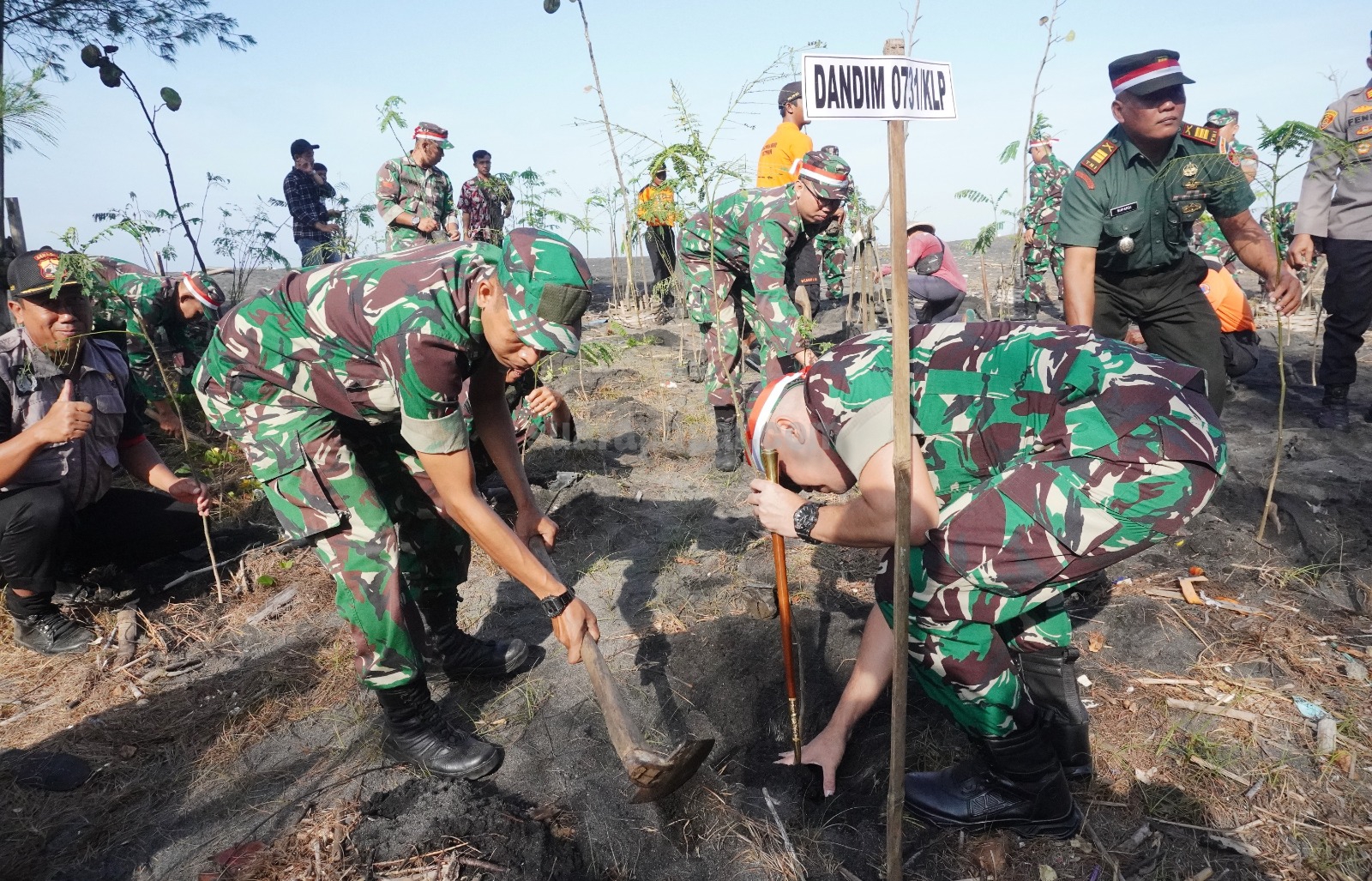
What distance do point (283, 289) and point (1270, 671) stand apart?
12.1 ft

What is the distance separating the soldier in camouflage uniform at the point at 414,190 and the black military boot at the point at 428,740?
16.3 ft

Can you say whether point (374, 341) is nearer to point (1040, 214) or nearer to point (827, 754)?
point (827, 754)

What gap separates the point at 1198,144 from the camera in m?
3.38

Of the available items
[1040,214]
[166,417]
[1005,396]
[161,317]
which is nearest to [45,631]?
[166,417]

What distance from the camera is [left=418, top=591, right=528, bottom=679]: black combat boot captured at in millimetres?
2977

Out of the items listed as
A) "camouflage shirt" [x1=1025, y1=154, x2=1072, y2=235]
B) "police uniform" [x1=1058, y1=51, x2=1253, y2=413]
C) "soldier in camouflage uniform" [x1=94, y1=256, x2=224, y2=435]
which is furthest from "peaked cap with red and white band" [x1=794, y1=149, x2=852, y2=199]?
"camouflage shirt" [x1=1025, y1=154, x2=1072, y2=235]

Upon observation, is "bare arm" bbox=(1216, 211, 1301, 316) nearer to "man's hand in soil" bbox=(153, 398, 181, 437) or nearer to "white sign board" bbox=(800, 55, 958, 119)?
"white sign board" bbox=(800, 55, 958, 119)

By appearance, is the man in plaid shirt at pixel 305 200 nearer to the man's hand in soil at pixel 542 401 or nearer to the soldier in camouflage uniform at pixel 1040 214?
the man's hand in soil at pixel 542 401

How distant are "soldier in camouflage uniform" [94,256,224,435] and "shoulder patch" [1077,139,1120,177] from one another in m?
5.05

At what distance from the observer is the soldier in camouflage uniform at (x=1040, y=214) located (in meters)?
8.38

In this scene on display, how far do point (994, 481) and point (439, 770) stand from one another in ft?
6.58

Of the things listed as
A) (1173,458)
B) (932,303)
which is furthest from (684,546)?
(932,303)

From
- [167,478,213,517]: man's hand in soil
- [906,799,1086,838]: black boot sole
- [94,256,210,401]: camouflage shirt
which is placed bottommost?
[906,799,1086,838]: black boot sole

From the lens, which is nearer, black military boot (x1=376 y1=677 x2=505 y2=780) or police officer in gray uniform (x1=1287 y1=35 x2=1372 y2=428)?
black military boot (x1=376 y1=677 x2=505 y2=780)
